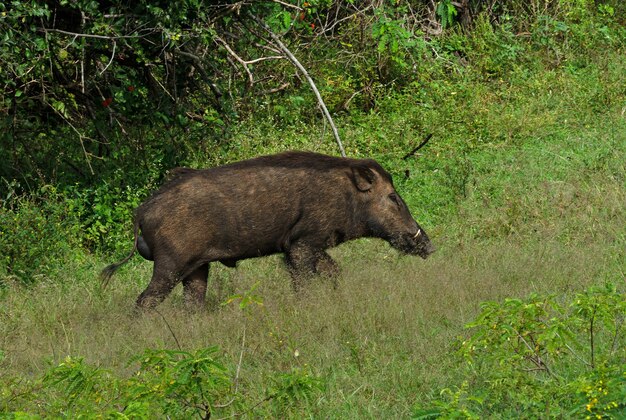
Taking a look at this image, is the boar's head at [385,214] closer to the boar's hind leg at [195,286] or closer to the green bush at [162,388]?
the boar's hind leg at [195,286]

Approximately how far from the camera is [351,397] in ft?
20.7

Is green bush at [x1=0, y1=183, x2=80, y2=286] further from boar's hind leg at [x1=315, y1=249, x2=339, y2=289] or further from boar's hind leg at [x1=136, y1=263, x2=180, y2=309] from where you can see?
boar's hind leg at [x1=315, y1=249, x2=339, y2=289]

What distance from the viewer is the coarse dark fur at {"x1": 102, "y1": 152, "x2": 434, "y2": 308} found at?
8.59 m

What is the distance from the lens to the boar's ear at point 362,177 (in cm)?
934

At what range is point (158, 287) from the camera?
861cm

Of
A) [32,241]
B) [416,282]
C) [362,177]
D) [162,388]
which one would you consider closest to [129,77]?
[32,241]

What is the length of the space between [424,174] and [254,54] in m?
2.48

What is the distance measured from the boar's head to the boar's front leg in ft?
2.01

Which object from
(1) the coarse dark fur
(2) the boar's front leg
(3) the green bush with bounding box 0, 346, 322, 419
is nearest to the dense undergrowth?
(3) the green bush with bounding box 0, 346, 322, 419

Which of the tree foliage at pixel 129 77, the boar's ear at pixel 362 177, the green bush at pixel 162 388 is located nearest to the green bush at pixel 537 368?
the green bush at pixel 162 388

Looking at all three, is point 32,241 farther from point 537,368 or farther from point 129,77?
point 537,368

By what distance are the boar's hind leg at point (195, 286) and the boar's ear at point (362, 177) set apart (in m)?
1.44

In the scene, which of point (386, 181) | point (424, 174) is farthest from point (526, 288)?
point (424, 174)

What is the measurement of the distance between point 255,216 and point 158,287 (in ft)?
2.99
